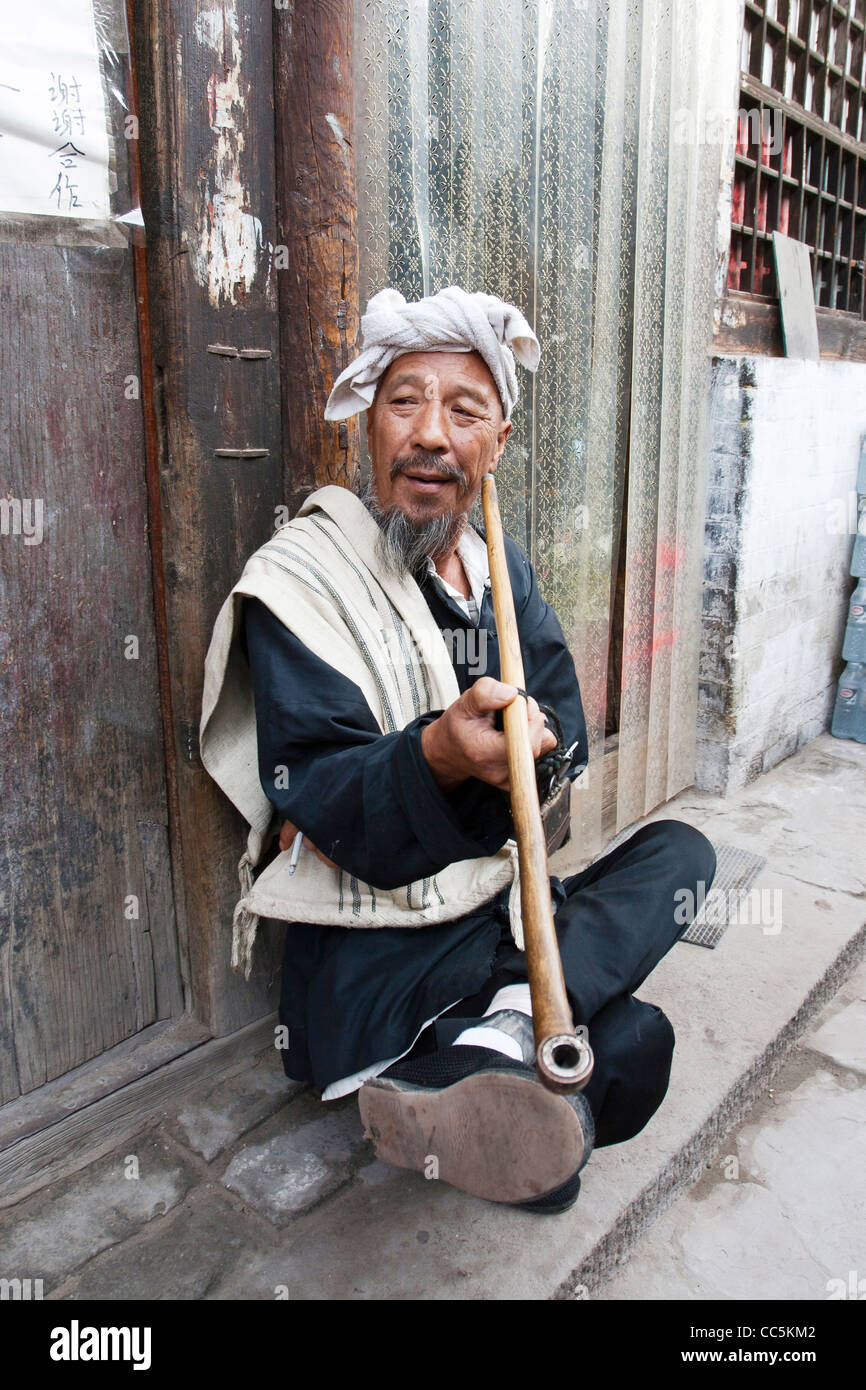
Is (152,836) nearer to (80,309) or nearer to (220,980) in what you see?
(220,980)

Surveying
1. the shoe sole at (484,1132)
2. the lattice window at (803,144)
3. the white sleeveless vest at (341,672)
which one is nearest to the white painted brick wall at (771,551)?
the lattice window at (803,144)

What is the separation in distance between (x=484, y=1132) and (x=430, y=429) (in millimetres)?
1283

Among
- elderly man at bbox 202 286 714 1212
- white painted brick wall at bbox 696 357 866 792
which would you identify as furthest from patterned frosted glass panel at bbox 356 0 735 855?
elderly man at bbox 202 286 714 1212

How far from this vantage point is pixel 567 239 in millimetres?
2732

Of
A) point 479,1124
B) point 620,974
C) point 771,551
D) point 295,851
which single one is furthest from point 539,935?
point 771,551

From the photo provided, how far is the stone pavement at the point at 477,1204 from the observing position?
169 centimetres

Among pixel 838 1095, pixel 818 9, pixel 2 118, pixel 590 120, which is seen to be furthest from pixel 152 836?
pixel 818 9

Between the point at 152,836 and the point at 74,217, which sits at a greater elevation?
the point at 74,217

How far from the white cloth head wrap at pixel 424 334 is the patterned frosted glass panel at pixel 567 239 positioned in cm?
38

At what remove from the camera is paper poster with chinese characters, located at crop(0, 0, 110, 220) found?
1611 mm

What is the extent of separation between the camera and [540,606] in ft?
7.78

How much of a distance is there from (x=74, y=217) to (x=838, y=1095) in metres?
2.59

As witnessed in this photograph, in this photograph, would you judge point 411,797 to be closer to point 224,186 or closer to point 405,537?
→ point 405,537

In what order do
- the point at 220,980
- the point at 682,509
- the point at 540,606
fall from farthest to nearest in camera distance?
the point at 682,509 < the point at 540,606 < the point at 220,980
